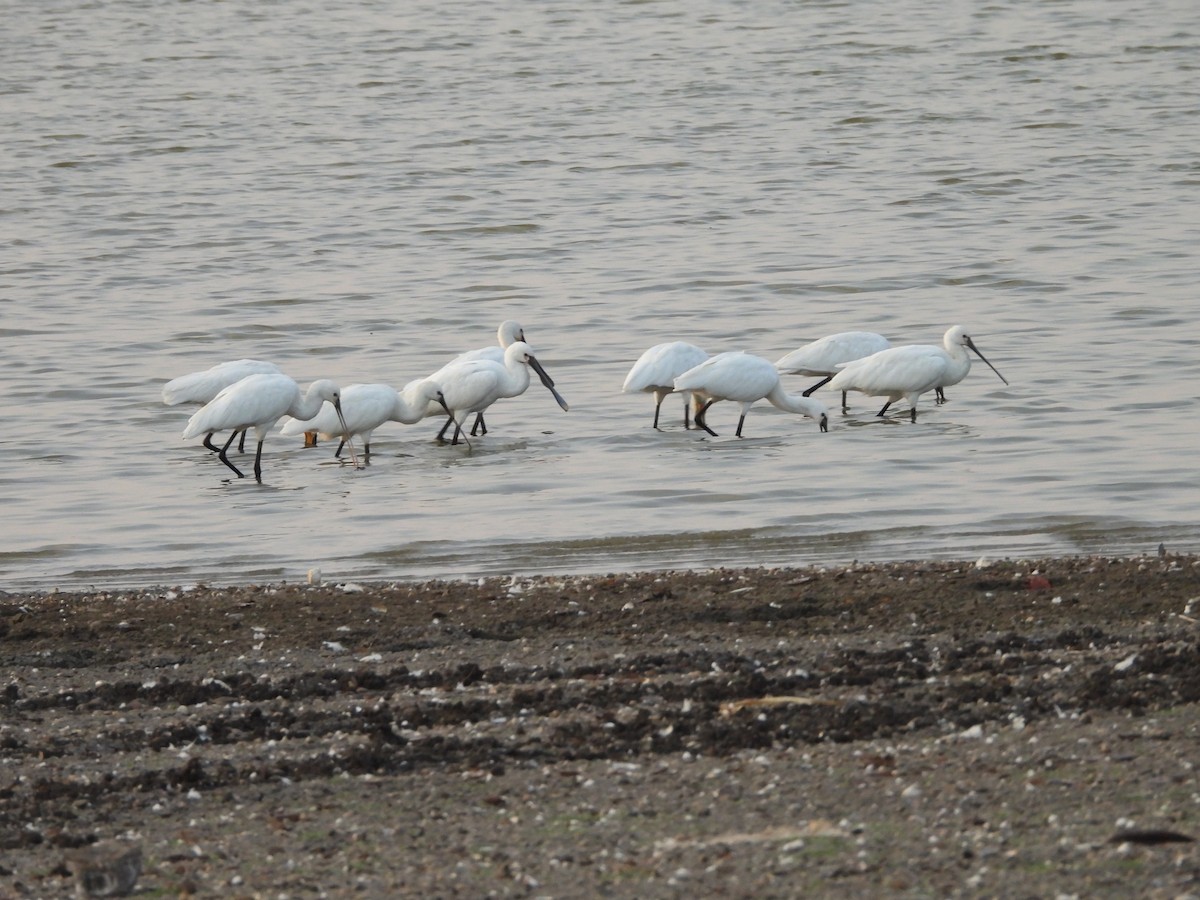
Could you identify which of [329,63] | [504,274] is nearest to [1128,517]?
[504,274]

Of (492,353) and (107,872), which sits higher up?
(107,872)

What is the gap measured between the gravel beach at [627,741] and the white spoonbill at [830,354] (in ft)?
23.2

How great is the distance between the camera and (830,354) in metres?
15.6

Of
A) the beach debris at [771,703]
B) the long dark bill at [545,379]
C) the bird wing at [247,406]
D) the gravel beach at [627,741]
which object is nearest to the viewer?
the gravel beach at [627,741]

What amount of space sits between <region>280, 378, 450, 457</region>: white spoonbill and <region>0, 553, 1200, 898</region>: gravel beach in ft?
16.9

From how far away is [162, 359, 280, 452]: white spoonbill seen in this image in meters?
14.4

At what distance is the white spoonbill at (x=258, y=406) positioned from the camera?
1360 cm

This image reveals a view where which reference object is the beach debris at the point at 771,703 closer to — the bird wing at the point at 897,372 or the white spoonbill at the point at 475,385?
the white spoonbill at the point at 475,385

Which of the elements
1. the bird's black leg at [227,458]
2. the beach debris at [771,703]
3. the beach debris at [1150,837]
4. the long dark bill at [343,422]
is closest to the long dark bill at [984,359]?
the long dark bill at [343,422]

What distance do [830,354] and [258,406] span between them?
4407 mm

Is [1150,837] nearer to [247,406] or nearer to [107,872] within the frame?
[107,872]

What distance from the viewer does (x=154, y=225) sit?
2523 centimetres

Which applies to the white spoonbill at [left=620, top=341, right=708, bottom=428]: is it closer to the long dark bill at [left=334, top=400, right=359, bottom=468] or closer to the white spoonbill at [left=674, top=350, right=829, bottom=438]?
the white spoonbill at [left=674, top=350, right=829, bottom=438]

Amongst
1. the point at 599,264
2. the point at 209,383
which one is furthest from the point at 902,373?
the point at 599,264
